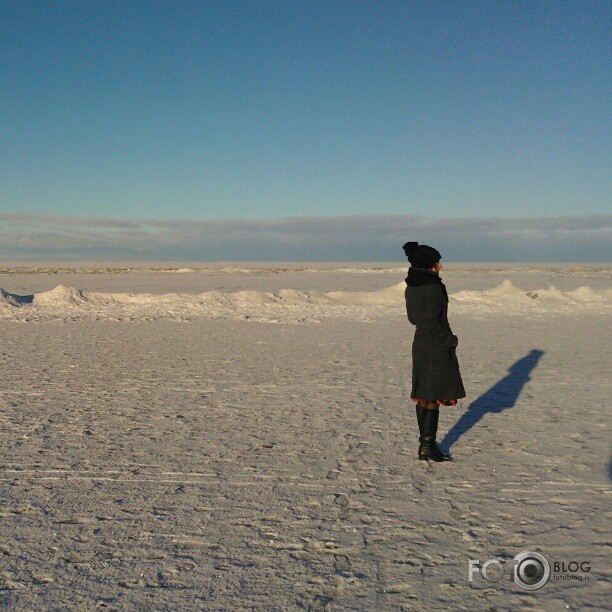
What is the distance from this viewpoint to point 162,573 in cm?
333

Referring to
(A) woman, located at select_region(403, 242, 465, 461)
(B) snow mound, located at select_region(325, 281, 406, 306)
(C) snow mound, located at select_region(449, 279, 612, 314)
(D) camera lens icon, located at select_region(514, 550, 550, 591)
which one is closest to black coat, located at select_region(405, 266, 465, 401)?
(A) woman, located at select_region(403, 242, 465, 461)

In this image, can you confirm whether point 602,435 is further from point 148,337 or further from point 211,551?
point 148,337

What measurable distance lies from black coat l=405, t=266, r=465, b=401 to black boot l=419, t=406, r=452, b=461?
139 millimetres

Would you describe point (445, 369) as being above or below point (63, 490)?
above

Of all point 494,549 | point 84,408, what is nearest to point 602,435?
point 494,549

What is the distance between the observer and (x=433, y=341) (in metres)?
5.12

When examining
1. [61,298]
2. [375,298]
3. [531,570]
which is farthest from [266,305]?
[531,570]

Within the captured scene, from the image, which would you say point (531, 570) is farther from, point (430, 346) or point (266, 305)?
point (266, 305)

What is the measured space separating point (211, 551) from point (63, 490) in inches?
59.1

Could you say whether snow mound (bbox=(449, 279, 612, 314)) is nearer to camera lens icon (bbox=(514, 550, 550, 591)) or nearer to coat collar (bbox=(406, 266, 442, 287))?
coat collar (bbox=(406, 266, 442, 287))

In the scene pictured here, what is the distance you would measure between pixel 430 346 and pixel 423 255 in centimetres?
74

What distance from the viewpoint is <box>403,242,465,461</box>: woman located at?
5059mm

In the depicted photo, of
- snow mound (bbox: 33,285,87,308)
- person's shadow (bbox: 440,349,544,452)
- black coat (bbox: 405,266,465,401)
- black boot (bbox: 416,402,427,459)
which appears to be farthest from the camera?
snow mound (bbox: 33,285,87,308)

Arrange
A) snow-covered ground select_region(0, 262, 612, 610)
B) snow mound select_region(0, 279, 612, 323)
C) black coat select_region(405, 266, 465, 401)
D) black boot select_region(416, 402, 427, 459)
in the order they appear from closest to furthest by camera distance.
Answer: snow-covered ground select_region(0, 262, 612, 610) < black coat select_region(405, 266, 465, 401) < black boot select_region(416, 402, 427, 459) < snow mound select_region(0, 279, 612, 323)
